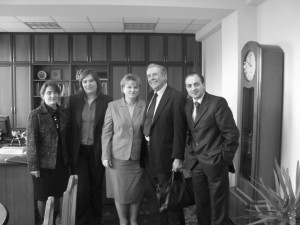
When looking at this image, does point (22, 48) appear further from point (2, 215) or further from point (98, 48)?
point (2, 215)

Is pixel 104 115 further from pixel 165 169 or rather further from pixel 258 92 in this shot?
pixel 258 92

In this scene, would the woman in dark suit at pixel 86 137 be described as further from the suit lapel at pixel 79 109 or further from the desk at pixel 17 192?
the desk at pixel 17 192

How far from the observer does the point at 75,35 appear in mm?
5938

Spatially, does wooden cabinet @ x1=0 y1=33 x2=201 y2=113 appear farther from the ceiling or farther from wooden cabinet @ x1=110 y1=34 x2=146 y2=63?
the ceiling

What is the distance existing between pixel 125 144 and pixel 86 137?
1.22 feet

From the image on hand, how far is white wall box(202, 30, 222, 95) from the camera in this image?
199 inches

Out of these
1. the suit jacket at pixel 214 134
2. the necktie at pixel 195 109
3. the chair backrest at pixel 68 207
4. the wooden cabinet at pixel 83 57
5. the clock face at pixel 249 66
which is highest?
the wooden cabinet at pixel 83 57

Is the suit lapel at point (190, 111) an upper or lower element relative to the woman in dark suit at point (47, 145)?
upper

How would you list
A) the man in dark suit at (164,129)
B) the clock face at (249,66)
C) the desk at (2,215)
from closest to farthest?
the desk at (2,215)
the man in dark suit at (164,129)
the clock face at (249,66)

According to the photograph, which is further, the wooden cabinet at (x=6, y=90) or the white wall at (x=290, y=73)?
the wooden cabinet at (x=6, y=90)

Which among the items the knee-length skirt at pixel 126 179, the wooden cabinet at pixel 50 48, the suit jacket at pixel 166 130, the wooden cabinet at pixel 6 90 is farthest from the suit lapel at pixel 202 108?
the wooden cabinet at pixel 6 90

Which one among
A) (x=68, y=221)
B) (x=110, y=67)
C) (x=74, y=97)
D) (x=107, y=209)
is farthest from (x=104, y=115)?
(x=110, y=67)

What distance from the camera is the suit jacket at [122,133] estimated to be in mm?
2557

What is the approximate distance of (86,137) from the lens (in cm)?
267
